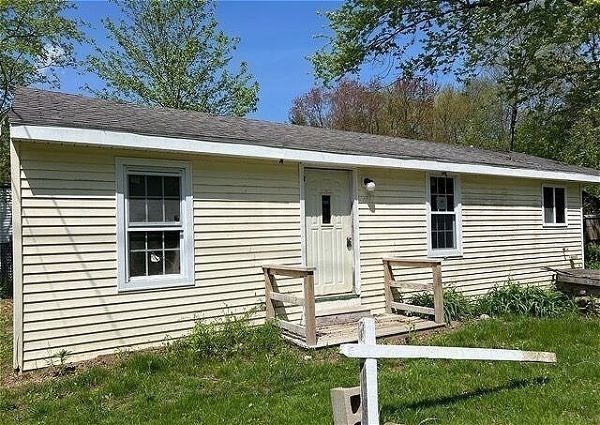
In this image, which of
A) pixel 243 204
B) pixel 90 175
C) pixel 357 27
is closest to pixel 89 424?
pixel 90 175

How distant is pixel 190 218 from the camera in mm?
6758

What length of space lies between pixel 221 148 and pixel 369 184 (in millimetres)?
2834

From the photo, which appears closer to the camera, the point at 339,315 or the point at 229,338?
the point at 229,338

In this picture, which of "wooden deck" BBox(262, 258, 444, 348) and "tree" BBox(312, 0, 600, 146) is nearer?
"wooden deck" BBox(262, 258, 444, 348)

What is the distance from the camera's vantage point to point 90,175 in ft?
19.8

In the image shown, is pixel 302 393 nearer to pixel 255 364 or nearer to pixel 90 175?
pixel 255 364

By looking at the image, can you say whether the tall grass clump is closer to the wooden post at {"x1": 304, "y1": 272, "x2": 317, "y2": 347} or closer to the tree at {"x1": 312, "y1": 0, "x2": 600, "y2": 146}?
the wooden post at {"x1": 304, "y1": 272, "x2": 317, "y2": 347}

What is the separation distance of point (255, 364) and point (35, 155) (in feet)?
11.4

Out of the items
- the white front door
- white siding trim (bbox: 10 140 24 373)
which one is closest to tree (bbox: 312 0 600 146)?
the white front door

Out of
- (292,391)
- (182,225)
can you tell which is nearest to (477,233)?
(182,225)

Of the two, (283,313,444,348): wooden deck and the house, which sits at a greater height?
the house

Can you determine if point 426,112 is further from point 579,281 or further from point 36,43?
point 36,43

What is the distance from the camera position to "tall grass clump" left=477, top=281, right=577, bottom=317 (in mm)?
9008

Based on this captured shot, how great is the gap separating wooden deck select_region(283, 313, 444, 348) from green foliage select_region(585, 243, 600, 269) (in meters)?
9.03
